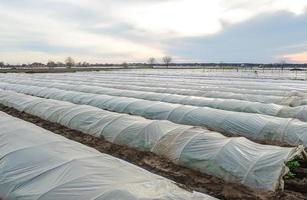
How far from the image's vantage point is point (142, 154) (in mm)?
10953

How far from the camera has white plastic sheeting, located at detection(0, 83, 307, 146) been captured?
12195 millimetres

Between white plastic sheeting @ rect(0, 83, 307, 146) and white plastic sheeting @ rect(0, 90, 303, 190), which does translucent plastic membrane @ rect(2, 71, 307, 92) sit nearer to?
white plastic sheeting @ rect(0, 83, 307, 146)

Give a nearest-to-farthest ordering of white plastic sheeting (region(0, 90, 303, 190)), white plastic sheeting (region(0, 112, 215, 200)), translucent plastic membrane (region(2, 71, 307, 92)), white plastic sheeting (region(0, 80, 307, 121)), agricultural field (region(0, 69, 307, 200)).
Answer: white plastic sheeting (region(0, 112, 215, 200)), agricultural field (region(0, 69, 307, 200)), white plastic sheeting (region(0, 90, 303, 190)), white plastic sheeting (region(0, 80, 307, 121)), translucent plastic membrane (region(2, 71, 307, 92))

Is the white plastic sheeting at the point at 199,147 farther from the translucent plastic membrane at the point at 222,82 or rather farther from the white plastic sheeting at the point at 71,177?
the translucent plastic membrane at the point at 222,82

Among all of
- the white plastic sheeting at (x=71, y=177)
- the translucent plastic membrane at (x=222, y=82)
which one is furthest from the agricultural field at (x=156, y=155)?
the translucent plastic membrane at (x=222, y=82)

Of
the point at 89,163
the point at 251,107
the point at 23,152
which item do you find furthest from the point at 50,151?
the point at 251,107

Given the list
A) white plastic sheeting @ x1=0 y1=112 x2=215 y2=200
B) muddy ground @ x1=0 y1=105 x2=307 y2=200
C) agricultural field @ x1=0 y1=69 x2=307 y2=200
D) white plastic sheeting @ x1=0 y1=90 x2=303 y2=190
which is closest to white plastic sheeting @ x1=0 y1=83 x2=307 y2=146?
agricultural field @ x1=0 y1=69 x2=307 y2=200

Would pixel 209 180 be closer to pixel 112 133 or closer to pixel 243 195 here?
pixel 243 195

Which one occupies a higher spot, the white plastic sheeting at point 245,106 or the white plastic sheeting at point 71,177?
the white plastic sheeting at point 71,177

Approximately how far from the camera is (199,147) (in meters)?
10.1

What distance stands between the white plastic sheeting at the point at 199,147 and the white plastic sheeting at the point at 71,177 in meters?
2.55

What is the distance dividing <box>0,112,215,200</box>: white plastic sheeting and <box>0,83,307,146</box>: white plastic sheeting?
661cm

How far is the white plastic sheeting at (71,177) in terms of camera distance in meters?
6.14

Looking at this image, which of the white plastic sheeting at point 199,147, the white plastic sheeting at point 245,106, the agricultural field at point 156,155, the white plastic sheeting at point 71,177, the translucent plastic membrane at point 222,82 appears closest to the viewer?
the white plastic sheeting at point 71,177
